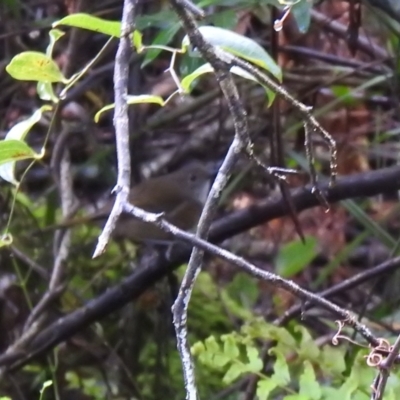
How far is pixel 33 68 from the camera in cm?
93

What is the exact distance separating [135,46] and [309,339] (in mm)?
893

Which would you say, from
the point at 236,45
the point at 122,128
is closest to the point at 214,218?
the point at 236,45

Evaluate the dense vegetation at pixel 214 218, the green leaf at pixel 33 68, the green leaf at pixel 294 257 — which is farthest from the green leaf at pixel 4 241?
the green leaf at pixel 294 257

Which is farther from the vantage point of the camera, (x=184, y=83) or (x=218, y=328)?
(x=218, y=328)

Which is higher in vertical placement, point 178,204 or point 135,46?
point 135,46

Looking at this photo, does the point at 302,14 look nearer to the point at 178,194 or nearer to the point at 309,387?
the point at 309,387

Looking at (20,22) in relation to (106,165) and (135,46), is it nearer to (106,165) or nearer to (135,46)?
(106,165)

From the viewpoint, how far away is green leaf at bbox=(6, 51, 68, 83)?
35.8 inches

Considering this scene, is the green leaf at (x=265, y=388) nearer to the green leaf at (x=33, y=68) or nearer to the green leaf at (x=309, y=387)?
the green leaf at (x=309, y=387)

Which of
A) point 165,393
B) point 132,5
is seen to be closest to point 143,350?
point 165,393

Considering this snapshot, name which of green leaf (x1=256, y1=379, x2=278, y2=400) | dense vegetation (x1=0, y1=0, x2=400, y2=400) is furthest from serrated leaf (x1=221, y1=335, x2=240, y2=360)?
green leaf (x1=256, y1=379, x2=278, y2=400)

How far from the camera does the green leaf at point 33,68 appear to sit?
2.99 ft

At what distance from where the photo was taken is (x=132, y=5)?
0.71 meters

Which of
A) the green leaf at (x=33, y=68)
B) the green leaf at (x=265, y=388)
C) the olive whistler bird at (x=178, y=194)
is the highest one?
the green leaf at (x=33, y=68)
